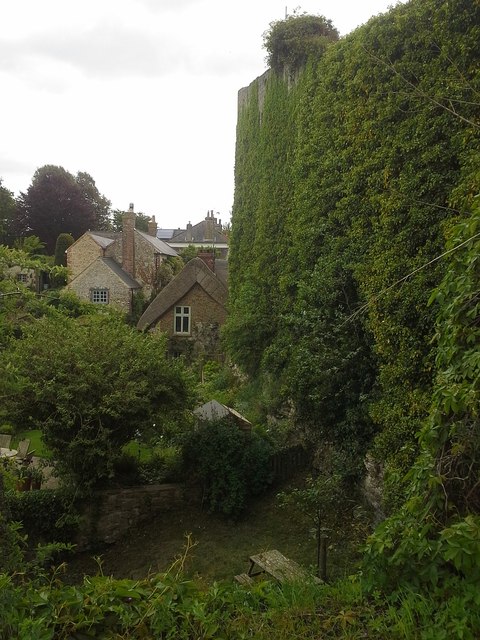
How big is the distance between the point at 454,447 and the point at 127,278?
2816 centimetres

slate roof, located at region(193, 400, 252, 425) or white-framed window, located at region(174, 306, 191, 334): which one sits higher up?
white-framed window, located at region(174, 306, 191, 334)

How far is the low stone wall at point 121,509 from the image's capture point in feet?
35.6

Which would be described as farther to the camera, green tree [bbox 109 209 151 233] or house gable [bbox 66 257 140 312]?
green tree [bbox 109 209 151 233]

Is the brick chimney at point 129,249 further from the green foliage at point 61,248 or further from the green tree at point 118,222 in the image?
the green tree at point 118,222

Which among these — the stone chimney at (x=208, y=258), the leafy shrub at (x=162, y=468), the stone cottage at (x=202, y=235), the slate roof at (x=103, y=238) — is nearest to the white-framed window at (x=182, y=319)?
the stone chimney at (x=208, y=258)

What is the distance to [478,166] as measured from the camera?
6102 millimetres

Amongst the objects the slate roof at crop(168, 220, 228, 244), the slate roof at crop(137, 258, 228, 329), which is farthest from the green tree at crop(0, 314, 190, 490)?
the slate roof at crop(168, 220, 228, 244)

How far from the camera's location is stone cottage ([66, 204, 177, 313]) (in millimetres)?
29406

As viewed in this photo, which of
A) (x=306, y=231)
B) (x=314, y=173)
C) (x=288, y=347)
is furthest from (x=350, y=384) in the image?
(x=314, y=173)

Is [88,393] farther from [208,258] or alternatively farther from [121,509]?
[208,258]

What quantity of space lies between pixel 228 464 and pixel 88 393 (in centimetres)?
325

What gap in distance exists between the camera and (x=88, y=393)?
10.5 m

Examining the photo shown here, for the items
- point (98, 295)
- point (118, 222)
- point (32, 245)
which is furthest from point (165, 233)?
point (32, 245)

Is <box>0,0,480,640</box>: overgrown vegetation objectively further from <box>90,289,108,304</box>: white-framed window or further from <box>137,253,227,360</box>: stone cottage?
<box>90,289,108,304</box>: white-framed window
